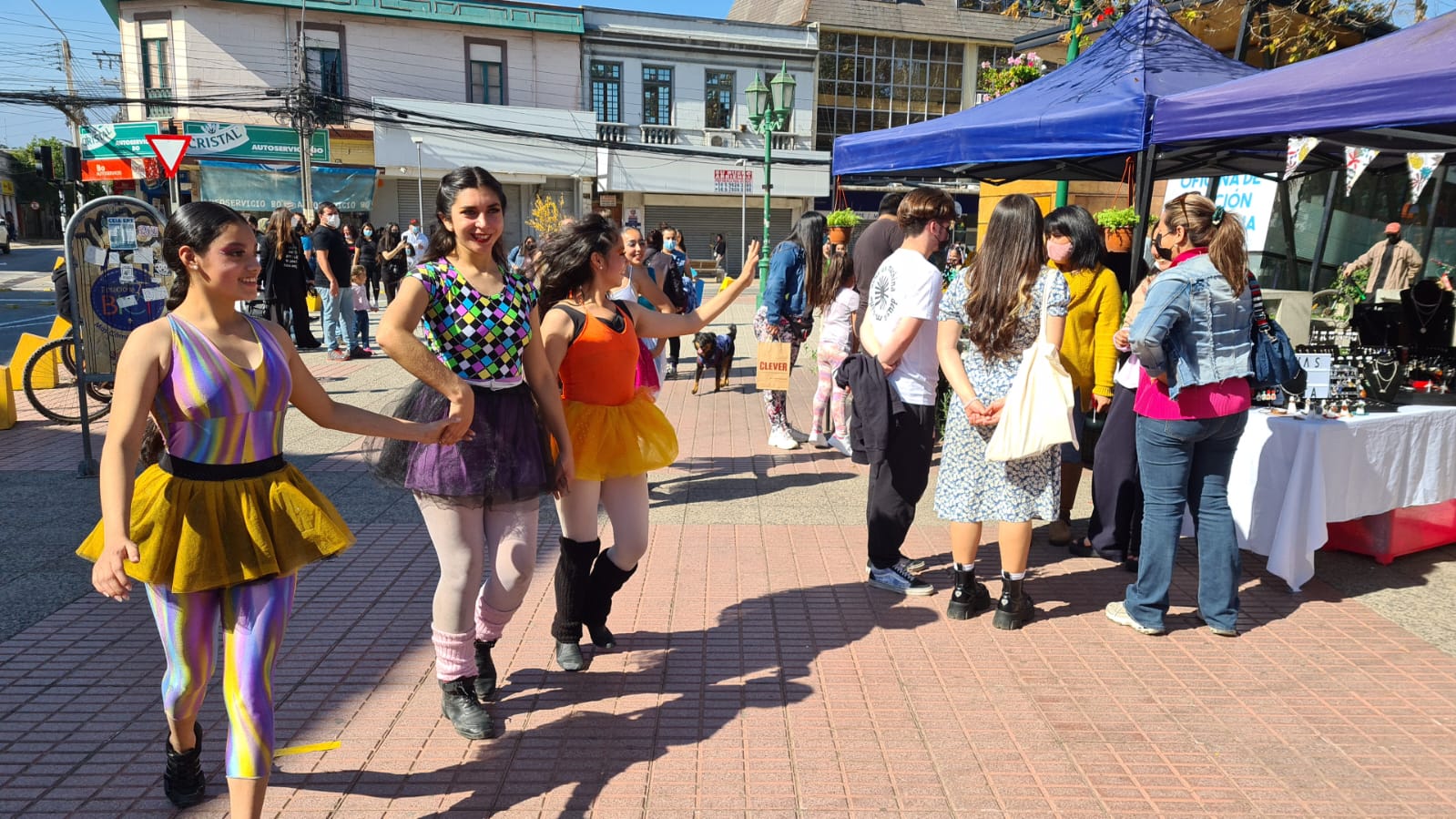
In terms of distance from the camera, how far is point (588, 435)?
3760 millimetres

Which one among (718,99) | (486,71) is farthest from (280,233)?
(718,99)

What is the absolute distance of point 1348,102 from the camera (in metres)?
5.18

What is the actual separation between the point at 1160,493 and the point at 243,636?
3.61 metres

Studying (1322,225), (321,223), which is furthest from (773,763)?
(1322,225)

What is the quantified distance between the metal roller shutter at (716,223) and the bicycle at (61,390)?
2728 cm

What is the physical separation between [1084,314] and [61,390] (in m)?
9.68

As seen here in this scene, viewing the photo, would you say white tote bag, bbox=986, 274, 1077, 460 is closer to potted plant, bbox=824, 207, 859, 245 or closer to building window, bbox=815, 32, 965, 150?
potted plant, bbox=824, 207, 859, 245

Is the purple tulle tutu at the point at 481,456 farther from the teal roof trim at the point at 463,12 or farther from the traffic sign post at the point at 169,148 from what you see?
the teal roof trim at the point at 463,12

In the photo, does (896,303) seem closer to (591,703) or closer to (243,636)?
(591,703)

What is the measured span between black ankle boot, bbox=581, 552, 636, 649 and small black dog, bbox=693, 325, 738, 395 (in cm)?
673

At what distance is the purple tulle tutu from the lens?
319 cm

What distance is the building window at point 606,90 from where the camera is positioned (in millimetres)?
34375

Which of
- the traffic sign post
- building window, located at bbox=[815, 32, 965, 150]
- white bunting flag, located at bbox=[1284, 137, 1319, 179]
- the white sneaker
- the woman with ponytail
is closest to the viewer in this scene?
the woman with ponytail

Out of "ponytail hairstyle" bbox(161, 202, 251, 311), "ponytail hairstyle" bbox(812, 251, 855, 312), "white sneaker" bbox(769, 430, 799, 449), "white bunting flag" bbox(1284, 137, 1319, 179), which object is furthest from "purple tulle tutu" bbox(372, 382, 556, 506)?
"white sneaker" bbox(769, 430, 799, 449)
